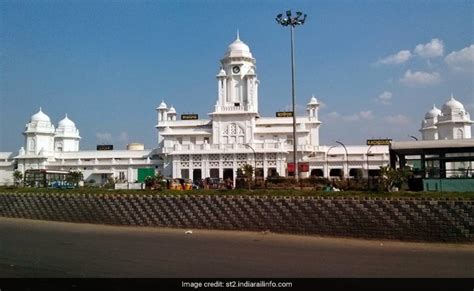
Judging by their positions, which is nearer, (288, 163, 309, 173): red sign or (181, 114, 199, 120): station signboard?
(288, 163, 309, 173): red sign

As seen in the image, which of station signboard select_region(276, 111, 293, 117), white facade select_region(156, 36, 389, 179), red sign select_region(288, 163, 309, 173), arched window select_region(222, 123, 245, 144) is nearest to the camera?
red sign select_region(288, 163, 309, 173)

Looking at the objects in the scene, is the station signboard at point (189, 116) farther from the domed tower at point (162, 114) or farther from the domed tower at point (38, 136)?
the domed tower at point (38, 136)

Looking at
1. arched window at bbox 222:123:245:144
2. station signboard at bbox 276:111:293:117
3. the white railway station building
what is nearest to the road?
the white railway station building

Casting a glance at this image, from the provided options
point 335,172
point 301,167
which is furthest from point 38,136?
point 335,172

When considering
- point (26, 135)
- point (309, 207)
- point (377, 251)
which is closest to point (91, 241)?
point (309, 207)

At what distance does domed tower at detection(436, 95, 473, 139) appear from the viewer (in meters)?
63.3

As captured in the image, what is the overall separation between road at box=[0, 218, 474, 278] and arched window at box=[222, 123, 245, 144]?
40.4m

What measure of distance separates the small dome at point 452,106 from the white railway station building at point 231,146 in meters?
0.15

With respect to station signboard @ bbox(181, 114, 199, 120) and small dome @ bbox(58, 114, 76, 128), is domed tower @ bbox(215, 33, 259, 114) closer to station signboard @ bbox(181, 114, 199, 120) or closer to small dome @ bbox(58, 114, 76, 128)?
station signboard @ bbox(181, 114, 199, 120)

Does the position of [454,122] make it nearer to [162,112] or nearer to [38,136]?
[162,112]

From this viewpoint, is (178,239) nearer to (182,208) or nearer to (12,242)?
(182,208)

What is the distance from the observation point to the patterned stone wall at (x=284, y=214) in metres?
17.5

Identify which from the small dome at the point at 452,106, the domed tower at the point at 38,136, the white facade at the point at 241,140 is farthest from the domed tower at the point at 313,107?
the domed tower at the point at 38,136

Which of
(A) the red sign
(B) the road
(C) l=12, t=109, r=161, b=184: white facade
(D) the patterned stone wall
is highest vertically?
(C) l=12, t=109, r=161, b=184: white facade
